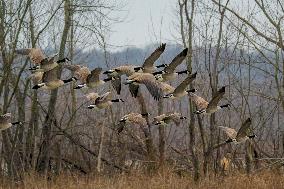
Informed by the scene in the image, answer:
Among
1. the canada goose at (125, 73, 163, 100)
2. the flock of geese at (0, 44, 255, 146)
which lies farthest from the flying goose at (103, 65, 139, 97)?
the canada goose at (125, 73, 163, 100)

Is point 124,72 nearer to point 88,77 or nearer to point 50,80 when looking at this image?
point 88,77

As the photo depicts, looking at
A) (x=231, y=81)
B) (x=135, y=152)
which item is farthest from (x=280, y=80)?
(x=135, y=152)

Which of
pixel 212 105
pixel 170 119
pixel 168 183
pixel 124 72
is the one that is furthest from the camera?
pixel 168 183

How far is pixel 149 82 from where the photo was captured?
768 centimetres

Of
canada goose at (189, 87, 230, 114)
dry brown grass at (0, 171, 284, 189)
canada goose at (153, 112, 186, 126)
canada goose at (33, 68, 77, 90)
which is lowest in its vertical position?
dry brown grass at (0, 171, 284, 189)

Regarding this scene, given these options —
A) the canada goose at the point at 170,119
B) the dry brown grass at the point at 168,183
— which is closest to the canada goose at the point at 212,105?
the canada goose at the point at 170,119

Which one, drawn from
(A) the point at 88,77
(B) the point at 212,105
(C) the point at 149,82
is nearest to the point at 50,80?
(A) the point at 88,77

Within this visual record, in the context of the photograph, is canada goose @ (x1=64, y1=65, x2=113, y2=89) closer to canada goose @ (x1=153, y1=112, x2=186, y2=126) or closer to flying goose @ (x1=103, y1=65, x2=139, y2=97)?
flying goose @ (x1=103, y1=65, x2=139, y2=97)

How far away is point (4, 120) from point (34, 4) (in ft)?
21.9

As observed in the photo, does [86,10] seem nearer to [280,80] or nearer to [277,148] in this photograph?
[280,80]

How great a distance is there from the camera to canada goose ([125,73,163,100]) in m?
7.33

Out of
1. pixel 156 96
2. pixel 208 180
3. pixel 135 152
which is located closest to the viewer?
pixel 156 96

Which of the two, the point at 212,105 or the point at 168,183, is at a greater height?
the point at 212,105

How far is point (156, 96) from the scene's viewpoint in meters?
7.20
